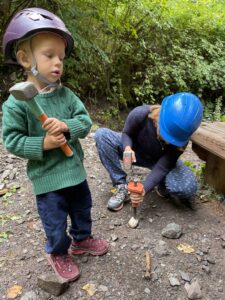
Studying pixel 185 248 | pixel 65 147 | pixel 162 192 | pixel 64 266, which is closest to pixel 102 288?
pixel 64 266

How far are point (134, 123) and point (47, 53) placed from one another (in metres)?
1.37

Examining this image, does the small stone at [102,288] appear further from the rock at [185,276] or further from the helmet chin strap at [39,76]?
the helmet chin strap at [39,76]

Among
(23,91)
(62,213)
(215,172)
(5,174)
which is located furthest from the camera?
(5,174)

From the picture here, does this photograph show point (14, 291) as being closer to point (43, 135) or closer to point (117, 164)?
point (43, 135)

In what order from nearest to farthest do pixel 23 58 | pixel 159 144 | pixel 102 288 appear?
pixel 23 58 < pixel 102 288 < pixel 159 144

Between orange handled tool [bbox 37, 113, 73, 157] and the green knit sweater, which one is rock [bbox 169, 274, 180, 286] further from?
orange handled tool [bbox 37, 113, 73, 157]

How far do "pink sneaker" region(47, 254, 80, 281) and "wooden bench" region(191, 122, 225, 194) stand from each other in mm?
1485

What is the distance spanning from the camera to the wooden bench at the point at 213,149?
2812 millimetres

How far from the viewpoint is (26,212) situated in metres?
2.83

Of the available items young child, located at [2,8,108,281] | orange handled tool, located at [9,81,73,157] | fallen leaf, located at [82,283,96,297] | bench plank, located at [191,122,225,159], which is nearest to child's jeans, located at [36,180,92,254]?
young child, located at [2,8,108,281]

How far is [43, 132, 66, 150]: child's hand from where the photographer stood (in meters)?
1.77

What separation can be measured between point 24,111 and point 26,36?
39 cm

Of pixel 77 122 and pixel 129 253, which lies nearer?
pixel 77 122

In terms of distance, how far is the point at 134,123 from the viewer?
2.98 meters
